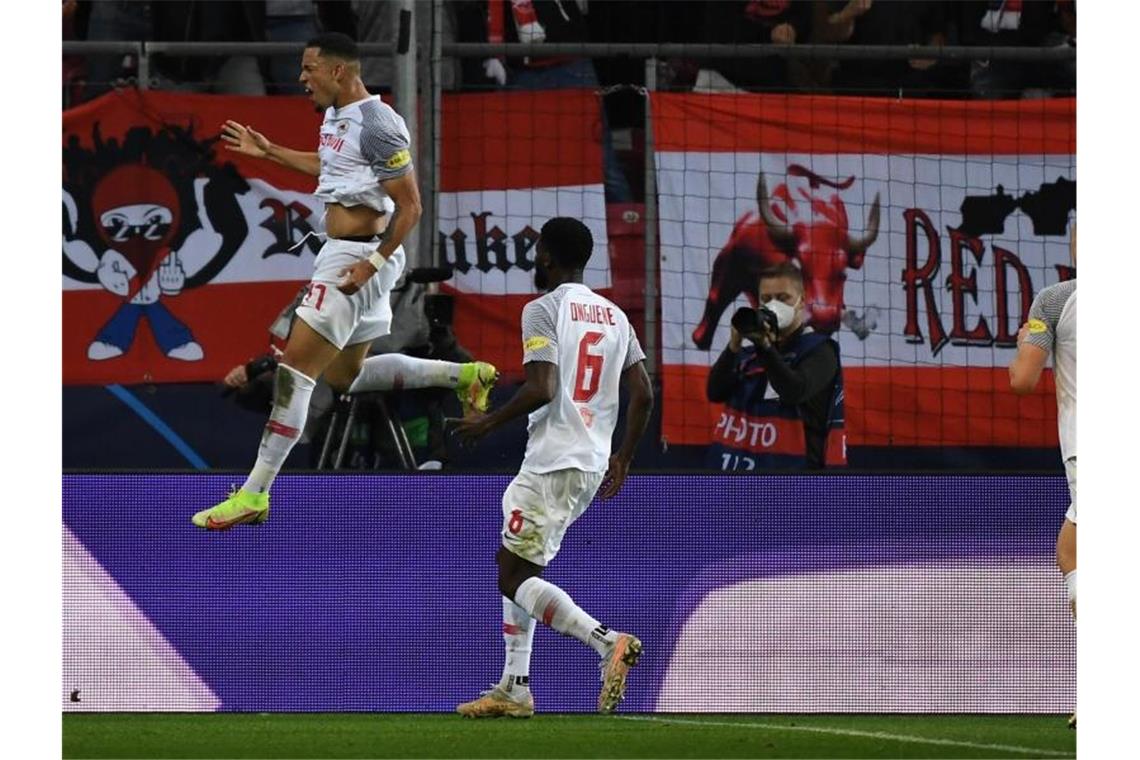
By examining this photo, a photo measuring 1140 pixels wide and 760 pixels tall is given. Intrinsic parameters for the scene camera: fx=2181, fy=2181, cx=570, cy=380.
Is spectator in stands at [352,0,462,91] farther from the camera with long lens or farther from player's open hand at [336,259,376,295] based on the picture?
player's open hand at [336,259,376,295]

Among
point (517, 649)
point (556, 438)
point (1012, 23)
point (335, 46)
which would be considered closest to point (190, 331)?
point (335, 46)

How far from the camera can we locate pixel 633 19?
457 inches

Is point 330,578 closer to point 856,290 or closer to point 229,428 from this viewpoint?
point 229,428

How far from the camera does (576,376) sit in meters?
8.45

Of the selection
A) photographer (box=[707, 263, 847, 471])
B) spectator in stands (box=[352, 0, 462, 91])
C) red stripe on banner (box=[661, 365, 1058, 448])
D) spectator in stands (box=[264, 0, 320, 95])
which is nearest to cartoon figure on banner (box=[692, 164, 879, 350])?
photographer (box=[707, 263, 847, 471])

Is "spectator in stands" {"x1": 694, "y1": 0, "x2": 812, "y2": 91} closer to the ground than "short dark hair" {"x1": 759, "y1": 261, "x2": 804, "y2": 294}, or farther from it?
farther from it

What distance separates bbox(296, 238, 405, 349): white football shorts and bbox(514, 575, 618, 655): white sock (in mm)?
1248

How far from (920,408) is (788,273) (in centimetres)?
93

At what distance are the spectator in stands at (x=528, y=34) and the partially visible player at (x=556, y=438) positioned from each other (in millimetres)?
2722

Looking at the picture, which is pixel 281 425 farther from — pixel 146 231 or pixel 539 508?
pixel 146 231

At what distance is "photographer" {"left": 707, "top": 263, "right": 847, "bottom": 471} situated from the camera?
10438 mm

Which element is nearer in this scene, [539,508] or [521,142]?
[539,508]

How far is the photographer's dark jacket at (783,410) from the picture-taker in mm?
10438

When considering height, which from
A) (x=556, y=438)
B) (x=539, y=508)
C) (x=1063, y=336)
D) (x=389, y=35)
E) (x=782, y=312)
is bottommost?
(x=539, y=508)
